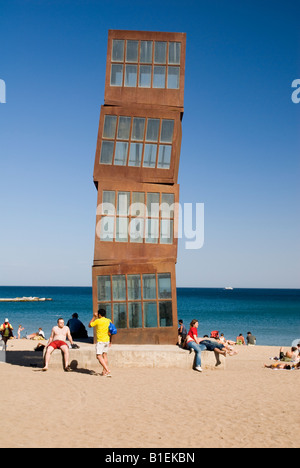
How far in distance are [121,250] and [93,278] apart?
1460 mm

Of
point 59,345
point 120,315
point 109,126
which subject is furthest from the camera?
point 109,126

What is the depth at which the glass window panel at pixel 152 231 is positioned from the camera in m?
18.0

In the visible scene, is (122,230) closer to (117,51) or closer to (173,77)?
(173,77)

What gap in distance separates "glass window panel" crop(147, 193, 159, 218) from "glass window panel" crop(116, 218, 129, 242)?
930 millimetres

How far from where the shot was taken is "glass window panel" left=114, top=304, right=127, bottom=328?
57.4ft

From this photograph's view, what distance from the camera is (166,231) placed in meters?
18.0

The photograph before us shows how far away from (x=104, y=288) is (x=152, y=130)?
628 centimetres

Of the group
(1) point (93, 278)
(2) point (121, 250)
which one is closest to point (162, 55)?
(2) point (121, 250)

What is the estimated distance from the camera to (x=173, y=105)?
18.7 m

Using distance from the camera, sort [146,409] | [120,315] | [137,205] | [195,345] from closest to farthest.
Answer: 1. [146,409]
2. [195,345]
3. [120,315]
4. [137,205]

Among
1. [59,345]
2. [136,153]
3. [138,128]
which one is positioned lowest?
[59,345]

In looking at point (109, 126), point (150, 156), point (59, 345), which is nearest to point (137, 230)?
point (150, 156)

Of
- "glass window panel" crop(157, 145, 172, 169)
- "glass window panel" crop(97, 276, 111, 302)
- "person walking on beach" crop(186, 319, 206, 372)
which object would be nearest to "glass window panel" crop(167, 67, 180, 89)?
"glass window panel" crop(157, 145, 172, 169)
